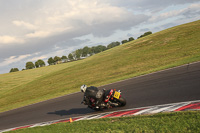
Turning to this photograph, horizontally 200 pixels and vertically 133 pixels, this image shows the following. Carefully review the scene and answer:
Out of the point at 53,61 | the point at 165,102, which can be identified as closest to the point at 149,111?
the point at 165,102

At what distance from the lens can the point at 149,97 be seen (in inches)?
373

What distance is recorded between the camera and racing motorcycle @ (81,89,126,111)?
9.19m

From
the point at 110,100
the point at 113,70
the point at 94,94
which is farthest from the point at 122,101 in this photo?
the point at 113,70

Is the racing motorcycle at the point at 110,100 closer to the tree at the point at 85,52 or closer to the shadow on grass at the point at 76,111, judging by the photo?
the shadow on grass at the point at 76,111

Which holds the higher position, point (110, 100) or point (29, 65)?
point (29, 65)

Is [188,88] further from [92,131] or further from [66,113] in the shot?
[66,113]

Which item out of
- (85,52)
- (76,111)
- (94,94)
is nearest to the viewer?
(94,94)

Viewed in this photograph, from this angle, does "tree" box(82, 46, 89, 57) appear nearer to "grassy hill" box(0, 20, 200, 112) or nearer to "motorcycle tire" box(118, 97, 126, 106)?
"grassy hill" box(0, 20, 200, 112)

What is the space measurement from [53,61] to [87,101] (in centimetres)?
11955

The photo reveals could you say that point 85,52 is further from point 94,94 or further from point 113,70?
point 94,94

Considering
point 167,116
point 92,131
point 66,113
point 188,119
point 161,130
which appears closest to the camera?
point 161,130

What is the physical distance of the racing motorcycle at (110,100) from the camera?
30.1ft

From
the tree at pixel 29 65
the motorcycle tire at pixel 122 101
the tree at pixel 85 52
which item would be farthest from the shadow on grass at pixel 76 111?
the tree at pixel 85 52

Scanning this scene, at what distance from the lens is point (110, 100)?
949 cm
